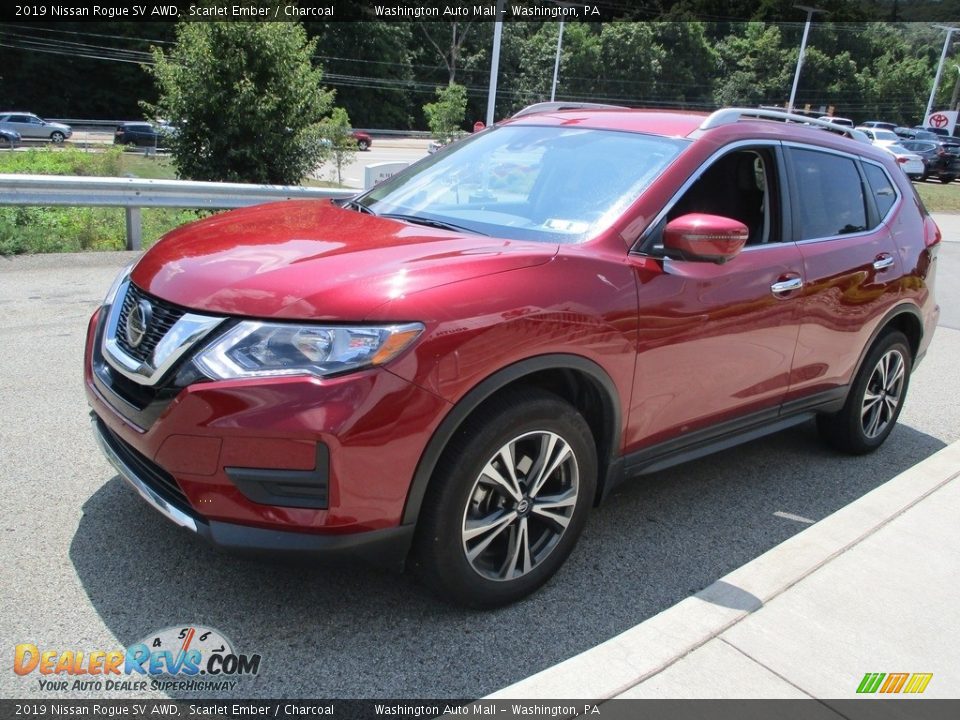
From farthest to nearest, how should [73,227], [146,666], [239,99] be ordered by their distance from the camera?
[239,99], [73,227], [146,666]

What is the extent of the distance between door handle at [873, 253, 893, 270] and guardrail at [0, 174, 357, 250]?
4675 mm

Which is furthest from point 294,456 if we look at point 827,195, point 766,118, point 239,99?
point 239,99

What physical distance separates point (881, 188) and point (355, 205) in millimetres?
3014

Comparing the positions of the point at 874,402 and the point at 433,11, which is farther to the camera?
the point at 433,11

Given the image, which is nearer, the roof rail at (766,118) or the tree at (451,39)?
the roof rail at (766,118)

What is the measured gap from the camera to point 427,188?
153 inches

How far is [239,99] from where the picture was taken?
13422 millimetres

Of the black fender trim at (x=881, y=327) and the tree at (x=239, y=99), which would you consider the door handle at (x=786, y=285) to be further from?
the tree at (x=239, y=99)

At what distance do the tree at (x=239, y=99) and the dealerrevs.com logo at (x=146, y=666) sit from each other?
40.2 feet

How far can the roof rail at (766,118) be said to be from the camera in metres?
3.72

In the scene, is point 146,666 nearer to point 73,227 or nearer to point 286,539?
point 286,539

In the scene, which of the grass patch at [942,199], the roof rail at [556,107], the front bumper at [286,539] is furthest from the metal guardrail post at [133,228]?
the grass patch at [942,199]

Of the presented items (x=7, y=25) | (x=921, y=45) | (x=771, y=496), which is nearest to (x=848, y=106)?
(x=921, y=45)

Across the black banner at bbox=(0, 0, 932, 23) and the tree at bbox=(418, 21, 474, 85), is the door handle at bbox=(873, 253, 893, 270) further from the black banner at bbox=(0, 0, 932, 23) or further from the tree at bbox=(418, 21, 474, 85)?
the tree at bbox=(418, 21, 474, 85)
